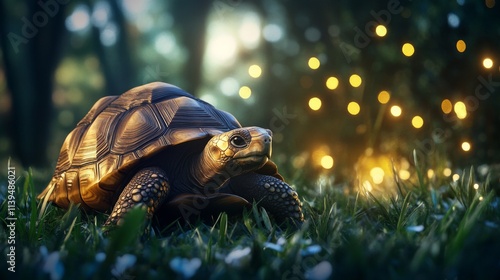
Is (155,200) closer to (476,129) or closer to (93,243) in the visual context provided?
(93,243)

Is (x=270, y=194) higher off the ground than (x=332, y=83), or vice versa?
(x=332, y=83)

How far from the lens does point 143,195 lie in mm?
2473

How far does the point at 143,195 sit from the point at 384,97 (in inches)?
151

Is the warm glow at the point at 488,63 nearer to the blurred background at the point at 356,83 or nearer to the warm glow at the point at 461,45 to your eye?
the blurred background at the point at 356,83

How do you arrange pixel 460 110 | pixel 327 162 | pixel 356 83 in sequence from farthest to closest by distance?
pixel 327 162 < pixel 356 83 < pixel 460 110

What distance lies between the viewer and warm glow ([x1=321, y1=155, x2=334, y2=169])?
5979 mm

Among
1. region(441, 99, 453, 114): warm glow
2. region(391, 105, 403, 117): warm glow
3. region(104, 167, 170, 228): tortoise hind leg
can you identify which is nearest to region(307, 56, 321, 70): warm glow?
region(391, 105, 403, 117): warm glow

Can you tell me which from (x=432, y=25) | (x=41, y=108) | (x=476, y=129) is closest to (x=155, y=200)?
(x=476, y=129)

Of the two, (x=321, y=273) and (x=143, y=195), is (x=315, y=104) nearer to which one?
(x=143, y=195)

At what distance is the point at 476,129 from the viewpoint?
4.75 meters

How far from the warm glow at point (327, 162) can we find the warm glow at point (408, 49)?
1.54 metres

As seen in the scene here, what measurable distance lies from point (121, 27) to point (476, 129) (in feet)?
30.0

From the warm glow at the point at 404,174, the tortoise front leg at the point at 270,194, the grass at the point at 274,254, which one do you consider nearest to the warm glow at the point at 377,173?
the warm glow at the point at 404,174

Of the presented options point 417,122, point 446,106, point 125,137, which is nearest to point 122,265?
point 125,137
